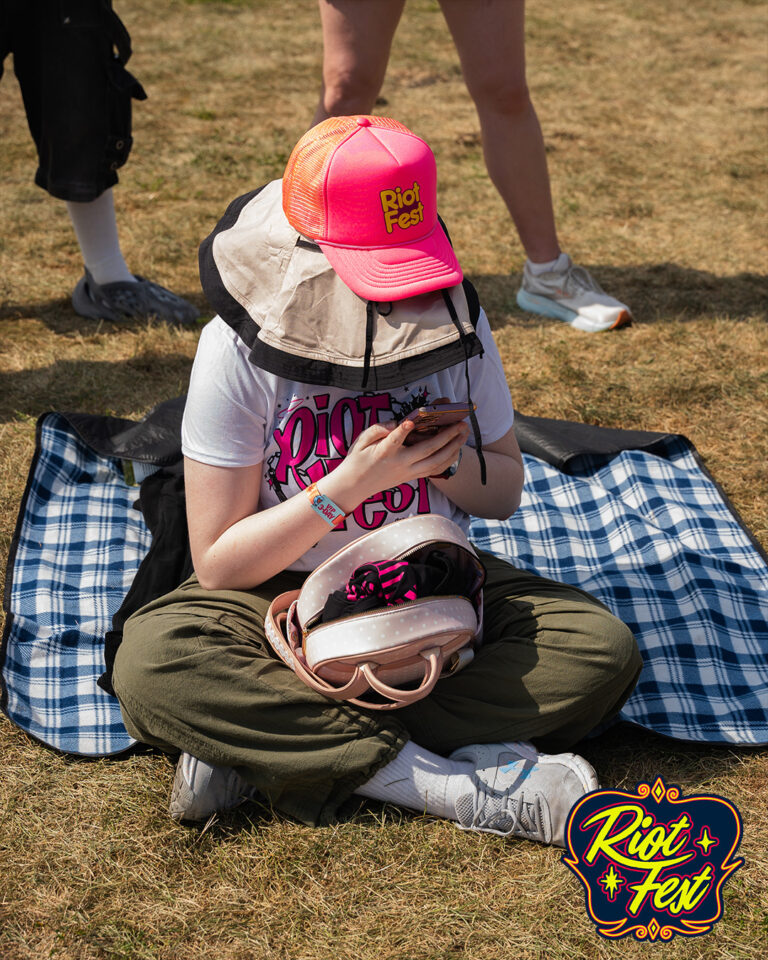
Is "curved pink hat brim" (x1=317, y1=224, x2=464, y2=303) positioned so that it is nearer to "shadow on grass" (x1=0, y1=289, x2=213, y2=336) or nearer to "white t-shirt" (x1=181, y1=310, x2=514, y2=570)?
"white t-shirt" (x1=181, y1=310, x2=514, y2=570)

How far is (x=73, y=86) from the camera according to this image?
11.3 ft

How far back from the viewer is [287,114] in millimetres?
6082

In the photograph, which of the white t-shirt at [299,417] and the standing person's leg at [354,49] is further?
the standing person's leg at [354,49]

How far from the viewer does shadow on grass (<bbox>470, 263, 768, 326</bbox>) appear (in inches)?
160

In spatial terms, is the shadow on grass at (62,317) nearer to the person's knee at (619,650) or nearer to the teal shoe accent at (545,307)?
the teal shoe accent at (545,307)

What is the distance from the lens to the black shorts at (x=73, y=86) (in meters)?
3.37

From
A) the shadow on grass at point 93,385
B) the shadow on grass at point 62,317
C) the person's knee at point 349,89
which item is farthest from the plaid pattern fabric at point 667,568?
the shadow on grass at point 62,317

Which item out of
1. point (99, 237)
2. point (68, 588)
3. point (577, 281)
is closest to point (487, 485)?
point (68, 588)

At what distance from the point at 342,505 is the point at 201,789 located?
61cm

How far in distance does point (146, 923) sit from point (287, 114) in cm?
530

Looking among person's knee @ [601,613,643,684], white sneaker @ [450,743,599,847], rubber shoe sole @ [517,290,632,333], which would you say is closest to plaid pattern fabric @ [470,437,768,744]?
person's knee @ [601,613,643,684]

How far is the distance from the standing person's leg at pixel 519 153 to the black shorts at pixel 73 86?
118cm

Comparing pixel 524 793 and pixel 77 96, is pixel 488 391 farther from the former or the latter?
pixel 77 96

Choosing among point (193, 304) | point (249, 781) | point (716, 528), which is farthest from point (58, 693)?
point (193, 304)
